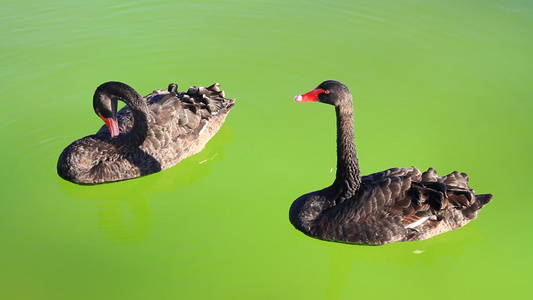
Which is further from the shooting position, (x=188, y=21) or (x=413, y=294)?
(x=188, y=21)

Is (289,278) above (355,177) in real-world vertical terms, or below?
below

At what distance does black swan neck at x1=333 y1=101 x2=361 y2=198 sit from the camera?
→ 17.5 feet

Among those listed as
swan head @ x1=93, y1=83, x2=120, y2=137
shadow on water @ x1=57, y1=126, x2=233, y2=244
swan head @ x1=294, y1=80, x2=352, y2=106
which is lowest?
shadow on water @ x1=57, y1=126, x2=233, y2=244

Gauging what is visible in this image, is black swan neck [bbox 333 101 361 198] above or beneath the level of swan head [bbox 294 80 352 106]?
beneath

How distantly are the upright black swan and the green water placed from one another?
0.48 ft

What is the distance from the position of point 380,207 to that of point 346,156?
1.80 feet

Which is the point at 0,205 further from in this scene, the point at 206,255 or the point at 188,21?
the point at 188,21

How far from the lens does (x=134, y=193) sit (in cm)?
640

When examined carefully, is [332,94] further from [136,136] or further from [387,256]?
[136,136]

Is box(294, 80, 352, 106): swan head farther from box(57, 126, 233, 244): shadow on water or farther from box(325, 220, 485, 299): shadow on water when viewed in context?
box(57, 126, 233, 244): shadow on water

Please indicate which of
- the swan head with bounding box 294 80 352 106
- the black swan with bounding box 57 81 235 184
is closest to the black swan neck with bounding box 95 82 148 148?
the black swan with bounding box 57 81 235 184

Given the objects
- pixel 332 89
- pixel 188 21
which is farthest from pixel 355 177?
pixel 188 21

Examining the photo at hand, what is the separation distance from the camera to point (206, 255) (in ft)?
17.9

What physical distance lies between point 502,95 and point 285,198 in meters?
3.53
